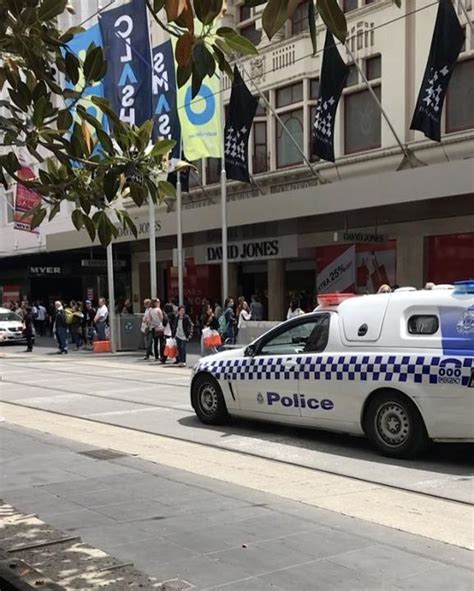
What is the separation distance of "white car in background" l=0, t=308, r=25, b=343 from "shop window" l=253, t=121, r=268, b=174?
40.3 feet

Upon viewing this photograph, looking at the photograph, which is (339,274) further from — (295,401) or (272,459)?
(272,459)

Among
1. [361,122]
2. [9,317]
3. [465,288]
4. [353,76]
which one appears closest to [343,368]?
[465,288]

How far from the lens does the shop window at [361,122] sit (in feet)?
73.5

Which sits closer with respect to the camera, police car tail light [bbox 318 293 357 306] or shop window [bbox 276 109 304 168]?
police car tail light [bbox 318 293 357 306]

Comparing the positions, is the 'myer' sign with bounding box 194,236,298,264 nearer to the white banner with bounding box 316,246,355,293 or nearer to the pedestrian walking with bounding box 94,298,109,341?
the white banner with bounding box 316,246,355,293

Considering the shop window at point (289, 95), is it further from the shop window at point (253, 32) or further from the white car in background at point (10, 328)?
the white car in background at point (10, 328)

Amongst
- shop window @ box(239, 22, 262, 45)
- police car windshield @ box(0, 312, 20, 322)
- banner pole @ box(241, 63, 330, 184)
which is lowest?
police car windshield @ box(0, 312, 20, 322)

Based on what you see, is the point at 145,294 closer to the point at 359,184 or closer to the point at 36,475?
the point at 359,184

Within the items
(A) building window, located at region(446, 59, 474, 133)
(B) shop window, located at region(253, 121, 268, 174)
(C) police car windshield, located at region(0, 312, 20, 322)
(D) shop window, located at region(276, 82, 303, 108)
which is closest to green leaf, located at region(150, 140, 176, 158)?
(A) building window, located at region(446, 59, 474, 133)

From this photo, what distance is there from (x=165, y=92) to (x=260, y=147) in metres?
6.05

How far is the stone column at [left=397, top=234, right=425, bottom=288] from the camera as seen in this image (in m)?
22.0

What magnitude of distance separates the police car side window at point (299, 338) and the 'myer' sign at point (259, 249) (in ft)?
53.1

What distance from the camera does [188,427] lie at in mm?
9641

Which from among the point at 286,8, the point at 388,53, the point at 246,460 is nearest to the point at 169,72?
the point at 388,53
